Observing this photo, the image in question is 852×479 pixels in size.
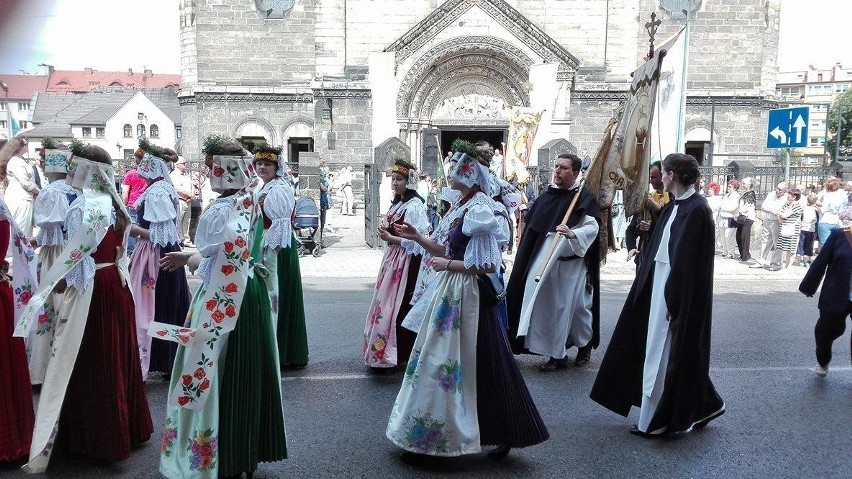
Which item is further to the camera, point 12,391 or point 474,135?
point 474,135

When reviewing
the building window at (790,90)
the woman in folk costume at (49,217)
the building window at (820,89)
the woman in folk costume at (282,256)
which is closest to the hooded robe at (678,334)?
the woman in folk costume at (282,256)

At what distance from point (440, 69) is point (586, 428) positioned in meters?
19.9

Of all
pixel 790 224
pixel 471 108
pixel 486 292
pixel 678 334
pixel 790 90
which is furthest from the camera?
pixel 790 90

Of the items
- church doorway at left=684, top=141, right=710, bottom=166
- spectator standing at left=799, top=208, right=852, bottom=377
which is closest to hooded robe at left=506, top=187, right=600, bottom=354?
spectator standing at left=799, top=208, right=852, bottom=377

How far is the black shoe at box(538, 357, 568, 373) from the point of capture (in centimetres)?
671

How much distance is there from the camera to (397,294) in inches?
255

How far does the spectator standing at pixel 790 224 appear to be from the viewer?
14.2 metres

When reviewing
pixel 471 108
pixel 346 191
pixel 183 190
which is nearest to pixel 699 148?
pixel 471 108

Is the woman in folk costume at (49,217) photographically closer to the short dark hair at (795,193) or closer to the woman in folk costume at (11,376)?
the woman in folk costume at (11,376)

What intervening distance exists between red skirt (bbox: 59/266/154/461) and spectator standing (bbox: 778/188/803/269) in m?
13.8

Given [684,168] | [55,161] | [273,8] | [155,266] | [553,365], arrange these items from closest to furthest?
[684,168] < [55,161] < [155,266] < [553,365] < [273,8]

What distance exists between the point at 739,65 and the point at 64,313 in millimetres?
26775

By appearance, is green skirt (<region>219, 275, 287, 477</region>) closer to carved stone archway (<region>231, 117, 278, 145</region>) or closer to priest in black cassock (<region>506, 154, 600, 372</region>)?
priest in black cassock (<region>506, 154, 600, 372</region>)

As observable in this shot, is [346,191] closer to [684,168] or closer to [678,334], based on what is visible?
[684,168]
